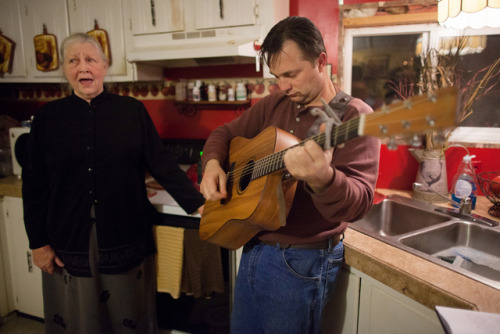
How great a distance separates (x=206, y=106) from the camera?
255cm

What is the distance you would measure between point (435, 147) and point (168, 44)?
1684 millimetres

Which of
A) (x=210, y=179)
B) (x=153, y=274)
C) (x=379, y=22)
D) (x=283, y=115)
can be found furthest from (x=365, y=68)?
(x=153, y=274)

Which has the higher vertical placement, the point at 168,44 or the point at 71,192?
the point at 168,44

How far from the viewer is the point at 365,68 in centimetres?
215

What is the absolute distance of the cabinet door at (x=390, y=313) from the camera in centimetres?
115

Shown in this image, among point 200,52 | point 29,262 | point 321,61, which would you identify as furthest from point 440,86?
point 29,262

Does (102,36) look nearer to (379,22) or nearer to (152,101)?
(152,101)

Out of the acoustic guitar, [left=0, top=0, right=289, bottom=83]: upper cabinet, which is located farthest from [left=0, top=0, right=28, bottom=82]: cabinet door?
the acoustic guitar

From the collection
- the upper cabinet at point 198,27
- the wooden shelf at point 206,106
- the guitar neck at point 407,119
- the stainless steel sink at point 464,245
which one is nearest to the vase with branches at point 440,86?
the stainless steel sink at point 464,245

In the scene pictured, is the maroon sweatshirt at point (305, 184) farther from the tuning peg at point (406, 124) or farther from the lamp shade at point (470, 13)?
the lamp shade at point (470, 13)

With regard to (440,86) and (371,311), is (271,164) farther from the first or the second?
(440,86)

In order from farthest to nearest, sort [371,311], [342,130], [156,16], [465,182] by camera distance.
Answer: [156,16] < [465,182] < [371,311] < [342,130]

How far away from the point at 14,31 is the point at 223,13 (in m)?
1.79

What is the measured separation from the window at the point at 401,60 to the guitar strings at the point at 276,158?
3.85 ft
